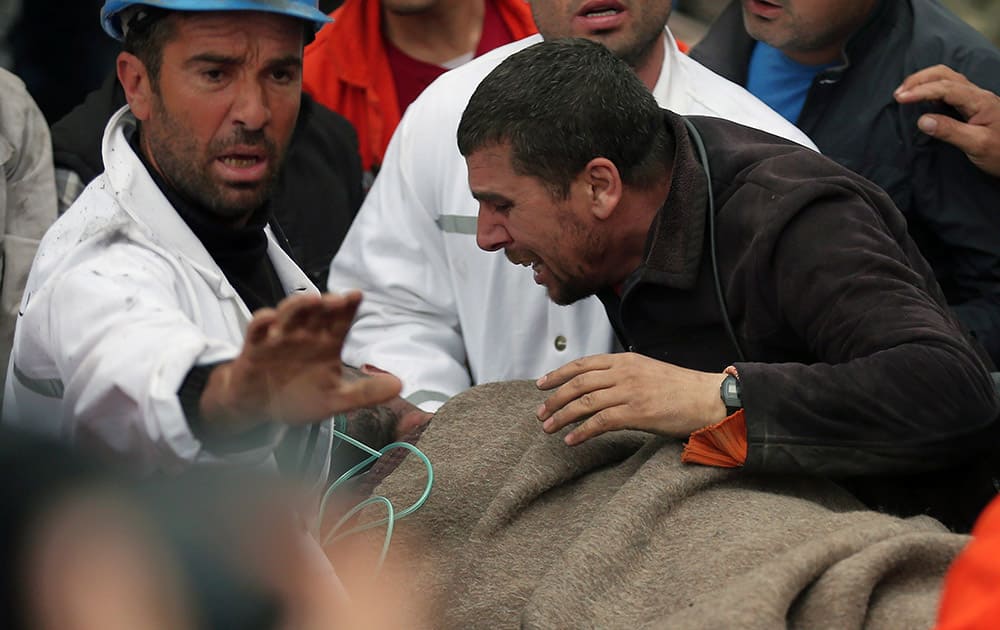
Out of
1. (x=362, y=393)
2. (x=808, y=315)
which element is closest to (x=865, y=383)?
(x=808, y=315)

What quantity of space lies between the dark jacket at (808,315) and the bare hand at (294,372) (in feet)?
2.92

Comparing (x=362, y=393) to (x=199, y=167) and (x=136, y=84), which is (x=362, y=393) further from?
(x=136, y=84)

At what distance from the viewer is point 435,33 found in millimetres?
4863

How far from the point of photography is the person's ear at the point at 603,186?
10.4 ft

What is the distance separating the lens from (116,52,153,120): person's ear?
2.97m

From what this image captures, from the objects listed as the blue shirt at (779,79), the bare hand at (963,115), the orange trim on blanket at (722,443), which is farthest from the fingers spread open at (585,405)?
the blue shirt at (779,79)

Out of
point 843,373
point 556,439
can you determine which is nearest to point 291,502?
point 556,439

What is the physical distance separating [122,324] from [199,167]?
2.02ft

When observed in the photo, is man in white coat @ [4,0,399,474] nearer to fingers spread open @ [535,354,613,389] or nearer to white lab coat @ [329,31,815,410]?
fingers spread open @ [535,354,613,389]

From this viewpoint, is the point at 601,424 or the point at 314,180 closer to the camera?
the point at 601,424

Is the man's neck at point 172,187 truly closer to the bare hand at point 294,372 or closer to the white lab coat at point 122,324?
the white lab coat at point 122,324

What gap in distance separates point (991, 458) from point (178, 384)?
147cm

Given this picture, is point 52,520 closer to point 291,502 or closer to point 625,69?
point 291,502

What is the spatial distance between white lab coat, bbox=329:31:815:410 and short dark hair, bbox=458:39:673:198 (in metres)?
0.64
